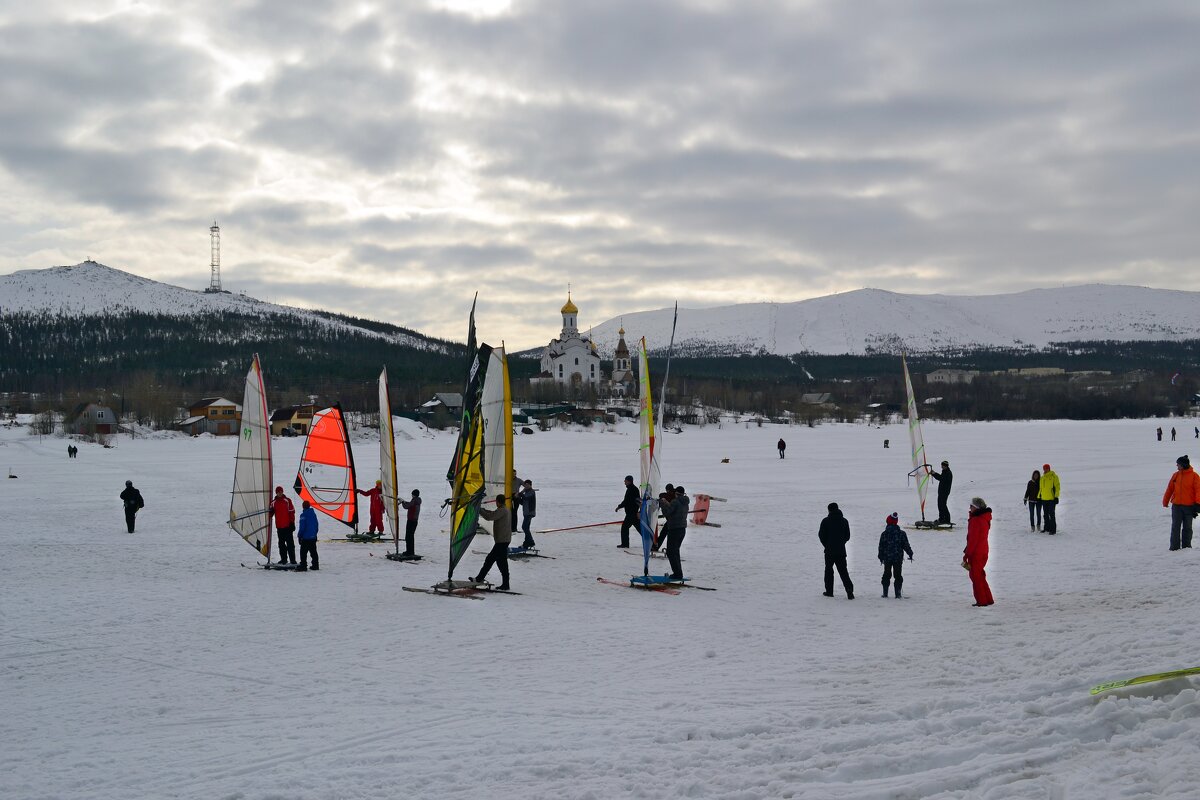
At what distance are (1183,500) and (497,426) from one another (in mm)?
9680

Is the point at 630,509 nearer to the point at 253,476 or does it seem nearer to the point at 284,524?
the point at 284,524

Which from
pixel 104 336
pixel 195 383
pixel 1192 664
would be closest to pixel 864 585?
pixel 1192 664

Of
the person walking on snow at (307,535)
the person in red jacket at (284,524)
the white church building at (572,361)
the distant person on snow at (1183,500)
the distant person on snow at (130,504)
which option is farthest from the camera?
the white church building at (572,361)

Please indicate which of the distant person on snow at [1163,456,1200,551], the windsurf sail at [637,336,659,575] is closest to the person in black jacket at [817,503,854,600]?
the windsurf sail at [637,336,659,575]

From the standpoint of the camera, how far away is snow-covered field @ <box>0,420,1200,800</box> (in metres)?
5.86

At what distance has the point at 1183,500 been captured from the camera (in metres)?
13.4

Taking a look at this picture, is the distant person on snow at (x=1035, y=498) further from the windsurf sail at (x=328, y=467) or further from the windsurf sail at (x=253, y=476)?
the windsurf sail at (x=253, y=476)

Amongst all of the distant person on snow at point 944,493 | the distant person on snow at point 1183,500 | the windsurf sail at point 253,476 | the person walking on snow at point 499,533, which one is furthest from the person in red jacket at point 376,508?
the distant person on snow at point 1183,500

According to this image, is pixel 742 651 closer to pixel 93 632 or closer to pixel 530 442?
pixel 93 632

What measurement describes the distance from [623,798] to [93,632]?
7.04 m

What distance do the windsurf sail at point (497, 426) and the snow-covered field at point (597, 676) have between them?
1487 mm

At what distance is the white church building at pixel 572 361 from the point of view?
128750 mm

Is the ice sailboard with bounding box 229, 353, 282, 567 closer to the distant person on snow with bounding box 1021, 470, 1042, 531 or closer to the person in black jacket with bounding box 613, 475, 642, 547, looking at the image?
the person in black jacket with bounding box 613, 475, 642, 547

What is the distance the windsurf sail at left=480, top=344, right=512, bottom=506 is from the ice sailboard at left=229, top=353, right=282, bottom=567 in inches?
157
